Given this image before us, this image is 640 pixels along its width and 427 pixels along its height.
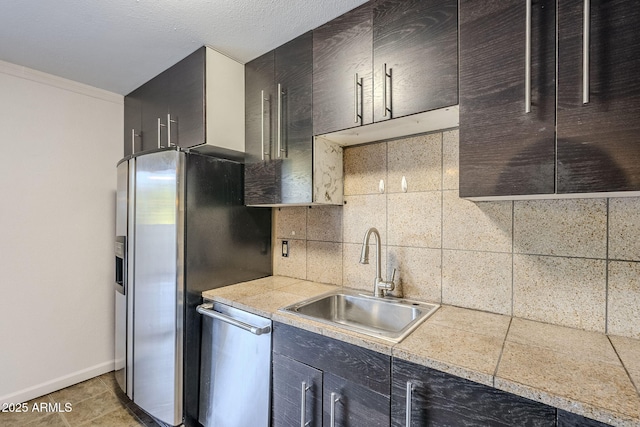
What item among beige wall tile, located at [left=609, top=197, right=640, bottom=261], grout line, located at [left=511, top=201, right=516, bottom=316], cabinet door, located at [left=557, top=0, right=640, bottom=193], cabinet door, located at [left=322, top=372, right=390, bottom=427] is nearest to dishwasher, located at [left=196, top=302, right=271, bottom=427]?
cabinet door, located at [left=322, top=372, right=390, bottom=427]

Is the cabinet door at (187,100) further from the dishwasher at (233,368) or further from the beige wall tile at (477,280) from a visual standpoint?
the beige wall tile at (477,280)

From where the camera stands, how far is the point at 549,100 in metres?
0.92

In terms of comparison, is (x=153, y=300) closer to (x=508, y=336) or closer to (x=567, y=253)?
(x=508, y=336)

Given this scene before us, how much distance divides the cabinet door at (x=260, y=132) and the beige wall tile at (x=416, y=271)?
0.77 m

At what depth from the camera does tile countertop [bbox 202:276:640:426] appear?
0.72 meters

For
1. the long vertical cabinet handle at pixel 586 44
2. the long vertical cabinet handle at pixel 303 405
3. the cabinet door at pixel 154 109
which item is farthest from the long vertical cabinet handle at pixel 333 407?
the cabinet door at pixel 154 109

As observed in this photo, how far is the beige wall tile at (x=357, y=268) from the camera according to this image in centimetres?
171

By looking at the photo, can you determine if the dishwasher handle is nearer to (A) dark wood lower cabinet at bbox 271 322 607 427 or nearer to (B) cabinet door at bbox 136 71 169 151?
(A) dark wood lower cabinet at bbox 271 322 607 427

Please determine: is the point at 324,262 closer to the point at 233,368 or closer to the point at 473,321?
the point at 233,368

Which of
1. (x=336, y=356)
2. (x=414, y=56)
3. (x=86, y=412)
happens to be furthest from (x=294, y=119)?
(x=86, y=412)

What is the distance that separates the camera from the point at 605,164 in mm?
842

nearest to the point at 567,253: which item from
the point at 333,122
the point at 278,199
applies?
the point at 333,122

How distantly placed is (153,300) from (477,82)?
1963 millimetres

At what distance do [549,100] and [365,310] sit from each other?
4.00ft
